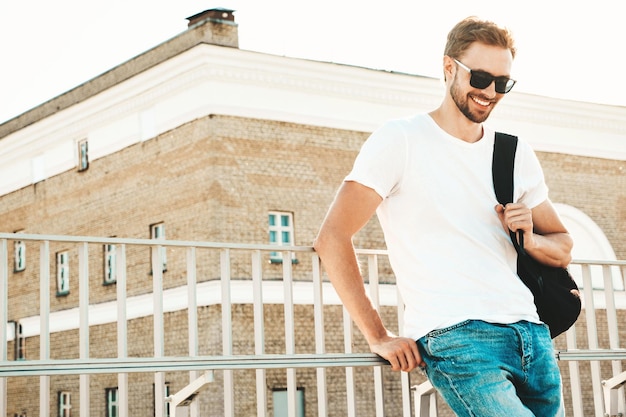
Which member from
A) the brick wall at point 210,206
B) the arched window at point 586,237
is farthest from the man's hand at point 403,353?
the arched window at point 586,237

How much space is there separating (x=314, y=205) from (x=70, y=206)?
7253mm

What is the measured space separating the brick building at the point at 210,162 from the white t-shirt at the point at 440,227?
1946cm

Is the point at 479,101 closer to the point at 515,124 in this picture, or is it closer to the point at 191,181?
the point at 191,181

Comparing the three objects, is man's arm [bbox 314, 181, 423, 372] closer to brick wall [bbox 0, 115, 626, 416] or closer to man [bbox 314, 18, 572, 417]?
man [bbox 314, 18, 572, 417]

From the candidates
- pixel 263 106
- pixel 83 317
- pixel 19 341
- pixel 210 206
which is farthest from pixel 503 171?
pixel 19 341

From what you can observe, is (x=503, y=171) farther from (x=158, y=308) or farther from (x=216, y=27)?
(x=216, y=27)

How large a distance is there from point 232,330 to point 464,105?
1620 centimetres

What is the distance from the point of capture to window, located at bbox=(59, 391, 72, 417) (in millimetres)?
27094

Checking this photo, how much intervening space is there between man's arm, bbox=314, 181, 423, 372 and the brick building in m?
19.5

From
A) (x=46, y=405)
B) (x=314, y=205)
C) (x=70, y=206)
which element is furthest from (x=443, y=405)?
(x=46, y=405)

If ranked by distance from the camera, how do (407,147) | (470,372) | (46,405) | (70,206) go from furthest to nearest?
1. (70,206)
2. (46,405)
3. (407,147)
4. (470,372)

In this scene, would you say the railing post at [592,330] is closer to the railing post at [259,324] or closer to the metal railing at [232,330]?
the metal railing at [232,330]

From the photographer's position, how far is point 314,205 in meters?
24.4

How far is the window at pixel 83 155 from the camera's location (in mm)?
27250
